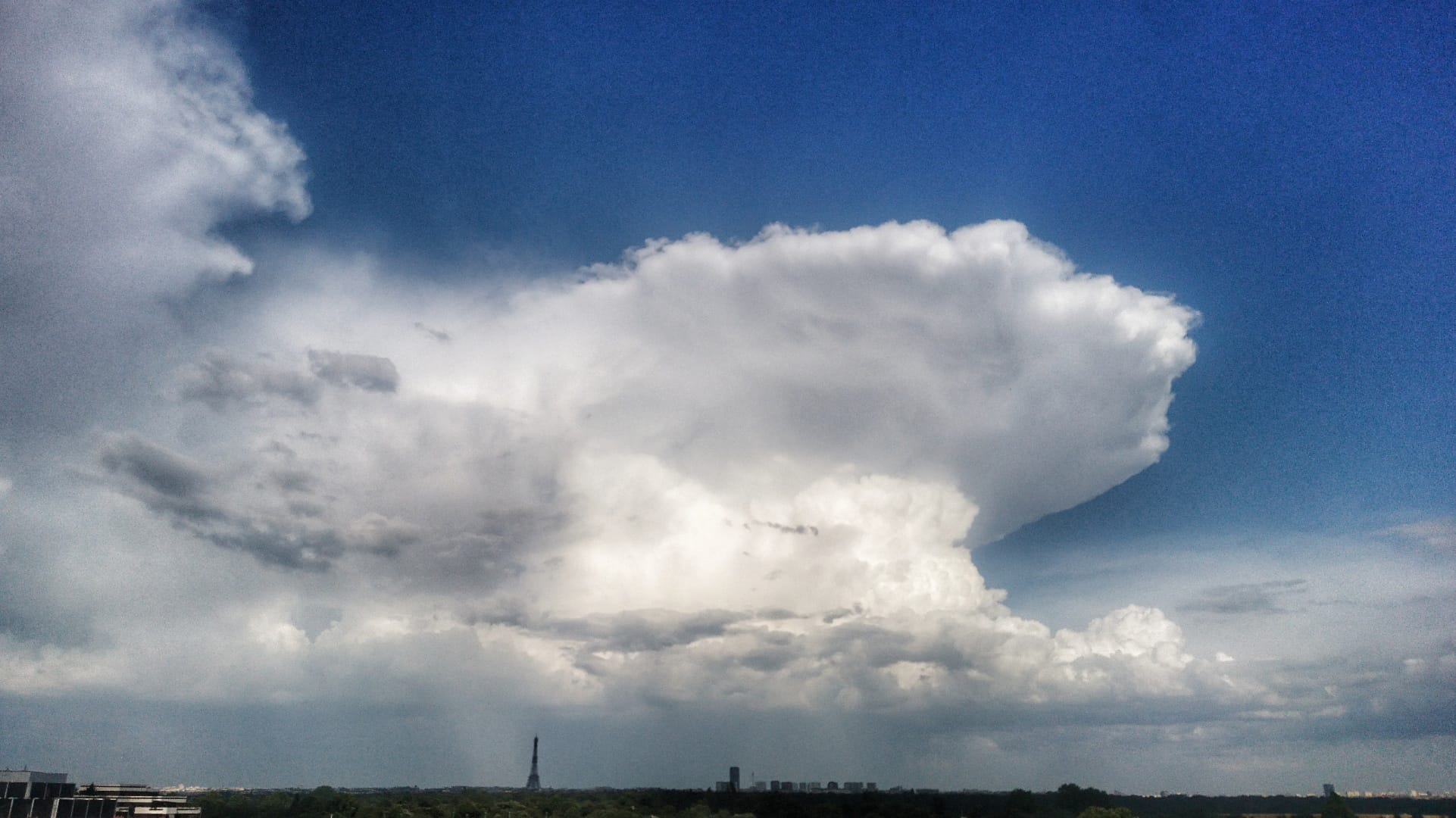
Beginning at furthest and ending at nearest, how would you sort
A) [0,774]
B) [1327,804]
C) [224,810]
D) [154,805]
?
[224,810]
[1327,804]
[154,805]
[0,774]

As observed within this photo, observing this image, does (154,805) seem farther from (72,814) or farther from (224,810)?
(224,810)

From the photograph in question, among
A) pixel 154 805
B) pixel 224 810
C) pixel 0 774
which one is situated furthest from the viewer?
pixel 224 810

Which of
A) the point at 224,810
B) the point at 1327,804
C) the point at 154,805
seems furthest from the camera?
the point at 224,810

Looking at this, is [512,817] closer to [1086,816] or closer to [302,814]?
[302,814]

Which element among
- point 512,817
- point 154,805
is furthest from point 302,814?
point 154,805

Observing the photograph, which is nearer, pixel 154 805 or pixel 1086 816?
pixel 154 805

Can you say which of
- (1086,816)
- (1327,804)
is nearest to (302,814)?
(1086,816)

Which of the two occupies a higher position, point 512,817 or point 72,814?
point 72,814

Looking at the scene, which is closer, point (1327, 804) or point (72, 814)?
point (72, 814)
